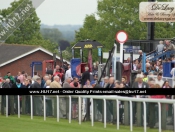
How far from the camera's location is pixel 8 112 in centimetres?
1242

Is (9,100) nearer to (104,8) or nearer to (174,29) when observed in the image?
(104,8)

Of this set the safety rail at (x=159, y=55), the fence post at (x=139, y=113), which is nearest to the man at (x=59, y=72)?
the fence post at (x=139, y=113)

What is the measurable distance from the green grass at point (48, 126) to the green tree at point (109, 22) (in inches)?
93.3

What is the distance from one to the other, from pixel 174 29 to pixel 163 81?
10015 mm

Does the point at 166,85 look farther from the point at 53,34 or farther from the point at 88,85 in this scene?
the point at 53,34

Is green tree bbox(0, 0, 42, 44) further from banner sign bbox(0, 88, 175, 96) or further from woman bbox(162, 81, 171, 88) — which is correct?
woman bbox(162, 81, 171, 88)

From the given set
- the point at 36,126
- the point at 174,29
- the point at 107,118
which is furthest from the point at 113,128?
the point at 174,29

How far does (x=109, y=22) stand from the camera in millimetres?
15070

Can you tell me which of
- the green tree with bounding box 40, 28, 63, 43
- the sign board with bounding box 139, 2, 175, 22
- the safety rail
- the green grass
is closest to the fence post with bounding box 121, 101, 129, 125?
the green grass

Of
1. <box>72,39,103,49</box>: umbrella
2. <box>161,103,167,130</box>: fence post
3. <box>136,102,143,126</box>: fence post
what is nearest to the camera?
<box>161,103,167,130</box>: fence post

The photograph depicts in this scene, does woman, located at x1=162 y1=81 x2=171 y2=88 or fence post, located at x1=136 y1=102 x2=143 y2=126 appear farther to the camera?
fence post, located at x1=136 y1=102 x2=143 y2=126

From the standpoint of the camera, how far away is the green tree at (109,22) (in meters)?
14.4

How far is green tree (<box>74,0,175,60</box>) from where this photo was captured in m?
14.4

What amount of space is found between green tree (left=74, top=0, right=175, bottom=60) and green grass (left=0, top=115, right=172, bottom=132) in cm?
237
